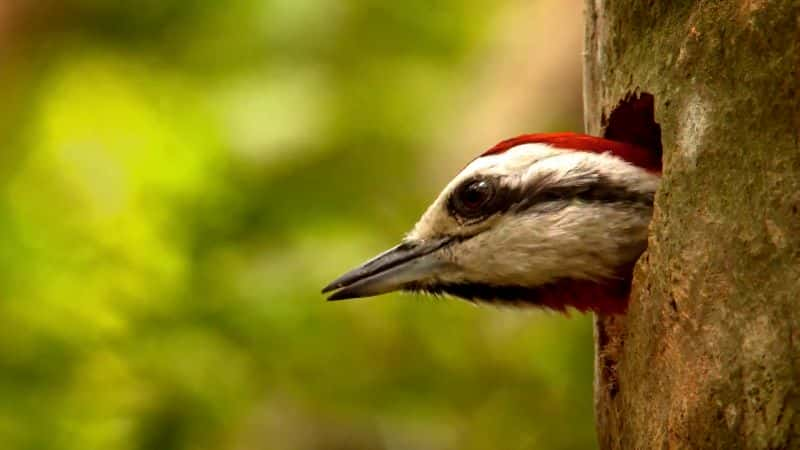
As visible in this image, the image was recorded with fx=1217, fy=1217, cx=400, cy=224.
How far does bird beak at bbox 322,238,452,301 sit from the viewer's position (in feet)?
9.14

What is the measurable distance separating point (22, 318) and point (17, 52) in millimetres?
1997

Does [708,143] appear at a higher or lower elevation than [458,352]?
higher

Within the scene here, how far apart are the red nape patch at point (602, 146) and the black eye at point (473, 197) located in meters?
0.12

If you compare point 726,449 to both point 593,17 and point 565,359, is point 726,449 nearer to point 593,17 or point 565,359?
point 593,17

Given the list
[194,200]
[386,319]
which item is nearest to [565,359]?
[386,319]

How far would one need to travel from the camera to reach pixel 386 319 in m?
4.30

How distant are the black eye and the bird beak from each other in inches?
3.4

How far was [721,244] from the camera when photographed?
7.03 feet

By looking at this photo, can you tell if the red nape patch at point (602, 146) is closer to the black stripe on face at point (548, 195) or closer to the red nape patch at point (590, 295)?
the black stripe on face at point (548, 195)

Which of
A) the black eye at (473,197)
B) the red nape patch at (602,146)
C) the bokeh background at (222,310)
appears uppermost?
the red nape patch at (602,146)

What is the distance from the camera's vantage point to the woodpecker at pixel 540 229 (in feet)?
8.45

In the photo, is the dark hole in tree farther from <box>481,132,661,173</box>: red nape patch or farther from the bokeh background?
the bokeh background

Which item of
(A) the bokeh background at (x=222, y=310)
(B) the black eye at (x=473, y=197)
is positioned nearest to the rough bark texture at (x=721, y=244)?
(B) the black eye at (x=473, y=197)

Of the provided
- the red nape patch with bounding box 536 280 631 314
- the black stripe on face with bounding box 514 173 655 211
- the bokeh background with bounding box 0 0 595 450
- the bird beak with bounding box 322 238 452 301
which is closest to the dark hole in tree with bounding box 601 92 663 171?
the black stripe on face with bounding box 514 173 655 211
